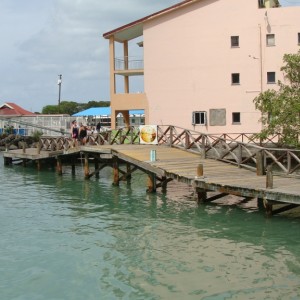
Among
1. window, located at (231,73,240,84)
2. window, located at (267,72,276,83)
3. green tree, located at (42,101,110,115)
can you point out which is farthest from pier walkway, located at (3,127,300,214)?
green tree, located at (42,101,110,115)

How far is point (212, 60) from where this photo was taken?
120 ft

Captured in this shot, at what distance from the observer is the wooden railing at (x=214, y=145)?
1973 centimetres

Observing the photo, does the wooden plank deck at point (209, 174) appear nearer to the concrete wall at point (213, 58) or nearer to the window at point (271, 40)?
the concrete wall at point (213, 58)

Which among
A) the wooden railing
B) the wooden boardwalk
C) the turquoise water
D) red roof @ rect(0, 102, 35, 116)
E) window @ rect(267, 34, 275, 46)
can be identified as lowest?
the turquoise water

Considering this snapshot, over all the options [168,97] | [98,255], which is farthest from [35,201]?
[168,97]

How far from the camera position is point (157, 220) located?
53.6 feet

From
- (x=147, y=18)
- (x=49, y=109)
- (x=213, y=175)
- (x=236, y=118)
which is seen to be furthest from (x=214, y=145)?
(x=49, y=109)

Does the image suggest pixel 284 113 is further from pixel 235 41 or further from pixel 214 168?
pixel 235 41

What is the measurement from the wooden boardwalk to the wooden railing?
476 millimetres

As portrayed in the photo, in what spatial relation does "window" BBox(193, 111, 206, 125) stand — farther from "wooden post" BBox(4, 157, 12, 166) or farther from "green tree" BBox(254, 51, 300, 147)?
"wooden post" BBox(4, 157, 12, 166)

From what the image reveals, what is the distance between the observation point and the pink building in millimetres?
35562

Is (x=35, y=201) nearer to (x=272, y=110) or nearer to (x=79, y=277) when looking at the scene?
(x=79, y=277)

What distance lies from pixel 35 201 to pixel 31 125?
38.5m

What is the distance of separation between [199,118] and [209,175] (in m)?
19.4
